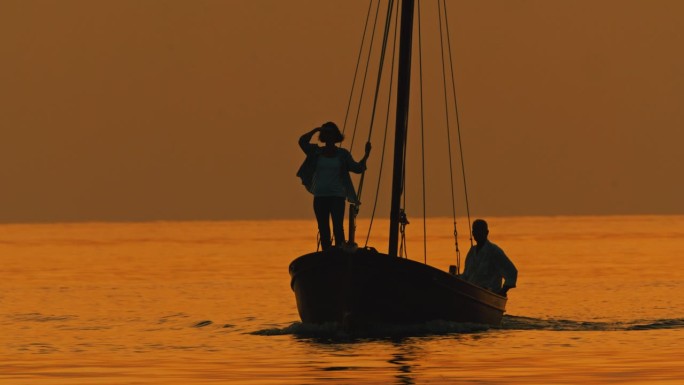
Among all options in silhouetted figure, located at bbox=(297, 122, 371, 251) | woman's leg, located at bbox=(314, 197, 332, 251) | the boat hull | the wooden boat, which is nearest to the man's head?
the wooden boat

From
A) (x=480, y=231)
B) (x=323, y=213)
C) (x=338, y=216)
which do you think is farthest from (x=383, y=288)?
(x=480, y=231)

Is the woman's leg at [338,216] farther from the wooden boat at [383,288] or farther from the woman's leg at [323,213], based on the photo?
the wooden boat at [383,288]

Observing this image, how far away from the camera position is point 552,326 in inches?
1622

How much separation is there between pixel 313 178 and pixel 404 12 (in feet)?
13.8

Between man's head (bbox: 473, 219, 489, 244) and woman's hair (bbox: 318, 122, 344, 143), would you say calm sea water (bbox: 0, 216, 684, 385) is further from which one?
woman's hair (bbox: 318, 122, 344, 143)

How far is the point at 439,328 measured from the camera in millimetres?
36562

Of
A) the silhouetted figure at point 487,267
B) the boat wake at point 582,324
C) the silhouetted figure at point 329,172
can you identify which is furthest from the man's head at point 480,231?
the silhouetted figure at point 329,172

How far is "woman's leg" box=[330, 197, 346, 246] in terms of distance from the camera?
117 ft

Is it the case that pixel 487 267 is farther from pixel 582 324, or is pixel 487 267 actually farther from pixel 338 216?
pixel 582 324

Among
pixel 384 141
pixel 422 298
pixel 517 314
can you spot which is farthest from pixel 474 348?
pixel 517 314

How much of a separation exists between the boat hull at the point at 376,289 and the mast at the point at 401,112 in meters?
1.44

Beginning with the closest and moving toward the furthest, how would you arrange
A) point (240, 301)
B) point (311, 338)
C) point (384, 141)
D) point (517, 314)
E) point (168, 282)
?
point (311, 338) → point (384, 141) → point (517, 314) → point (240, 301) → point (168, 282)

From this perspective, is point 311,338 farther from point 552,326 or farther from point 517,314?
point 517,314

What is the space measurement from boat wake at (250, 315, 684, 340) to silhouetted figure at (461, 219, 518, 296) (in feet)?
2.92
